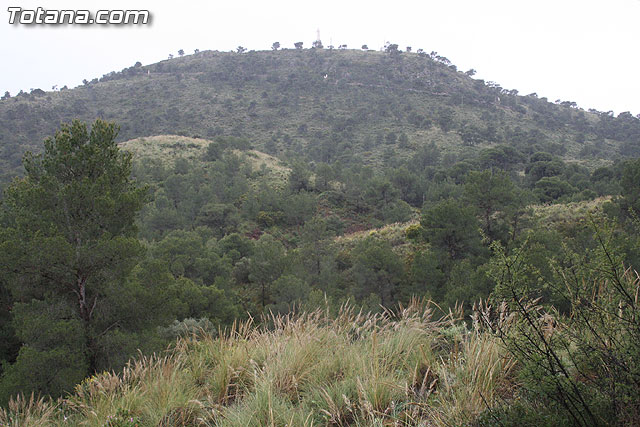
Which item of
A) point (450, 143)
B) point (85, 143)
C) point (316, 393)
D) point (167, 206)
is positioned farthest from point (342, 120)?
point (316, 393)

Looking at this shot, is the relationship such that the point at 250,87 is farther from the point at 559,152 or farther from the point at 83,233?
the point at 83,233

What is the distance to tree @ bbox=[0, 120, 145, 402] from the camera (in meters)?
7.98

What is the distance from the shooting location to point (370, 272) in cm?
1930

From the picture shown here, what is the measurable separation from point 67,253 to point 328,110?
87.8m

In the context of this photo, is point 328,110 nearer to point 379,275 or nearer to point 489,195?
point 489,195

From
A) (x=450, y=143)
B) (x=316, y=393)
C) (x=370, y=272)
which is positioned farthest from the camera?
(x=450, y=143)

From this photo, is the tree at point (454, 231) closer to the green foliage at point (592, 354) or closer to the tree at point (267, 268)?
the tree at point (267, 268)

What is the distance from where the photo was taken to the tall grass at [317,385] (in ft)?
7.52

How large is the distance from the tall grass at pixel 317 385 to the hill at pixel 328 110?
189ft

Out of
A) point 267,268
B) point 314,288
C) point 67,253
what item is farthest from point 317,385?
point 267,268

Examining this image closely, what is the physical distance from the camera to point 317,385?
2688 mm

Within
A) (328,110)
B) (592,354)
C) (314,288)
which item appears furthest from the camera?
(328,110)

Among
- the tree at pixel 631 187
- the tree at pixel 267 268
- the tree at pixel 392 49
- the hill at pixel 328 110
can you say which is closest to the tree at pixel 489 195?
the tree at pixel 631 187

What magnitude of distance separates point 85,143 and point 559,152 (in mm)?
66939
